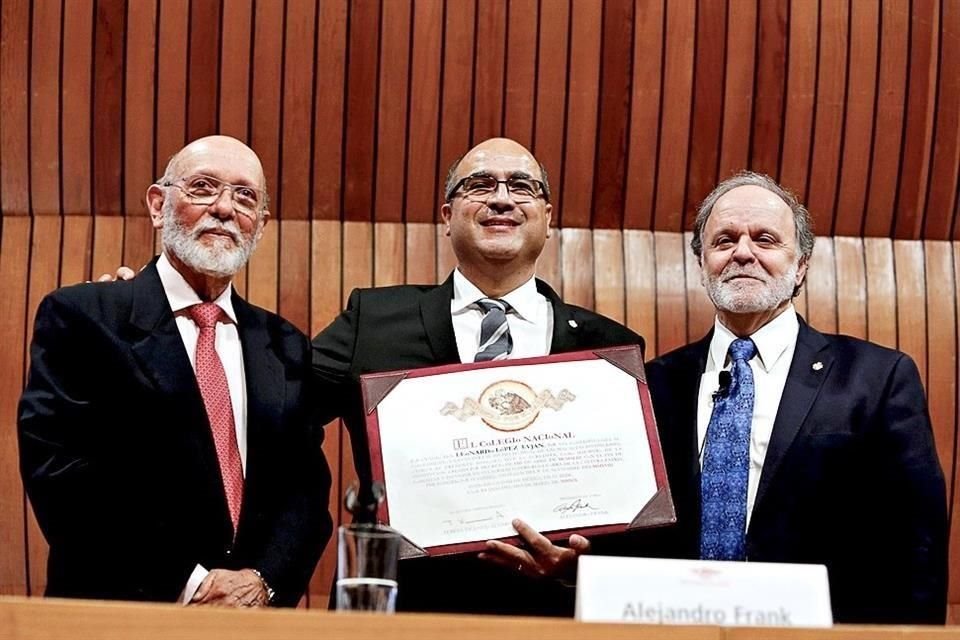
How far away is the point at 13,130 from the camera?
4.28m

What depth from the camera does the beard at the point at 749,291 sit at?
3.13 m

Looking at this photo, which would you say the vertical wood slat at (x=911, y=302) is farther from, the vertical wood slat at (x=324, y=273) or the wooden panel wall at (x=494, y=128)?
the vertical wood slat at (x=324, y=273)

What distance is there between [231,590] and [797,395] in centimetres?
138

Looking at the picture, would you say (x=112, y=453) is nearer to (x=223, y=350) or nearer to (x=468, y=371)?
(x=223, y=350)

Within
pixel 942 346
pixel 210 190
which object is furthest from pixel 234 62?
pixel 942 346

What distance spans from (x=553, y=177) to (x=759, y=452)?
1666 mm

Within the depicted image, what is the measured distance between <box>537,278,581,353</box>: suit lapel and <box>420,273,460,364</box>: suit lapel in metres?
0.25

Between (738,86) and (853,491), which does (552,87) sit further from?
(853,491)

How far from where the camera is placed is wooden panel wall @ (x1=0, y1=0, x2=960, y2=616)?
14.0ft

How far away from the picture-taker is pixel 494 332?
3.17m

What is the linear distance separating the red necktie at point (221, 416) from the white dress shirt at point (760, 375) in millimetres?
1088

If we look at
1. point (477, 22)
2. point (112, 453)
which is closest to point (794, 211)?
point (477, 22)

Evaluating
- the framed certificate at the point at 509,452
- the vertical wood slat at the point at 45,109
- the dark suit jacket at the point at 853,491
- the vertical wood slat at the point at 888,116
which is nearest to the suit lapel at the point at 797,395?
the dark suit jacket at the point at 853,491

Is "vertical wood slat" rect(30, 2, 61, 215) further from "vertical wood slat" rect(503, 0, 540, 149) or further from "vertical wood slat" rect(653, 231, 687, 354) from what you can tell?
"vertical wood slat" rect(653, 231, 687, 354)
